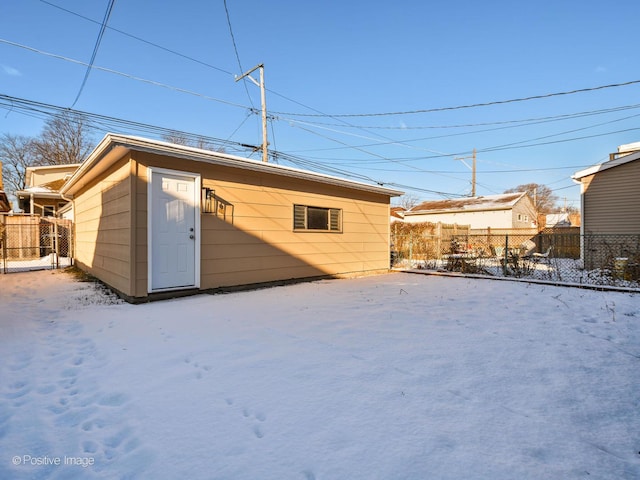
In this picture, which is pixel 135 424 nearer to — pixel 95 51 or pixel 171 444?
pixel 171 444

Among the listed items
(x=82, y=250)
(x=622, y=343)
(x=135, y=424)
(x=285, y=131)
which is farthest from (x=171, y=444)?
(x=285, y=131)

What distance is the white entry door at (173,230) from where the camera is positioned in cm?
518

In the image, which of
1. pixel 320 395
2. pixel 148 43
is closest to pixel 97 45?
pixel 148 43

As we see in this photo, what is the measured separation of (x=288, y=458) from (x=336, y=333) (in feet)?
6.75

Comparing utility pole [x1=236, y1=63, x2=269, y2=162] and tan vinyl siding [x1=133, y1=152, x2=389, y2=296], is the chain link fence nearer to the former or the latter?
tan vinyl siding [x1=133, y1=152, x2=389, y2=296]

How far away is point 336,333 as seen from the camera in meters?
3.57

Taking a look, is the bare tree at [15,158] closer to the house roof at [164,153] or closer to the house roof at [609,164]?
the house roof at [164,153]

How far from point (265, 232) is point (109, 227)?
9.89ft

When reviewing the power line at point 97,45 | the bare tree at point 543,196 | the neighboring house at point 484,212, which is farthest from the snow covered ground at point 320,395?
the bare tree at point 543,196

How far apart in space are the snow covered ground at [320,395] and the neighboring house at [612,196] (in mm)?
7814

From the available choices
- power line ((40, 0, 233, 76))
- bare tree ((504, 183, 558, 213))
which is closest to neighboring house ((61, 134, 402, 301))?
power line ((40, 0, 233, 76))

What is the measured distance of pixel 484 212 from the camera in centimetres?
2128

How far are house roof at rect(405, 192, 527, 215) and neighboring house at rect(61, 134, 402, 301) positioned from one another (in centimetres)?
1521

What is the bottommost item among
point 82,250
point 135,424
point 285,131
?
point 135,424
